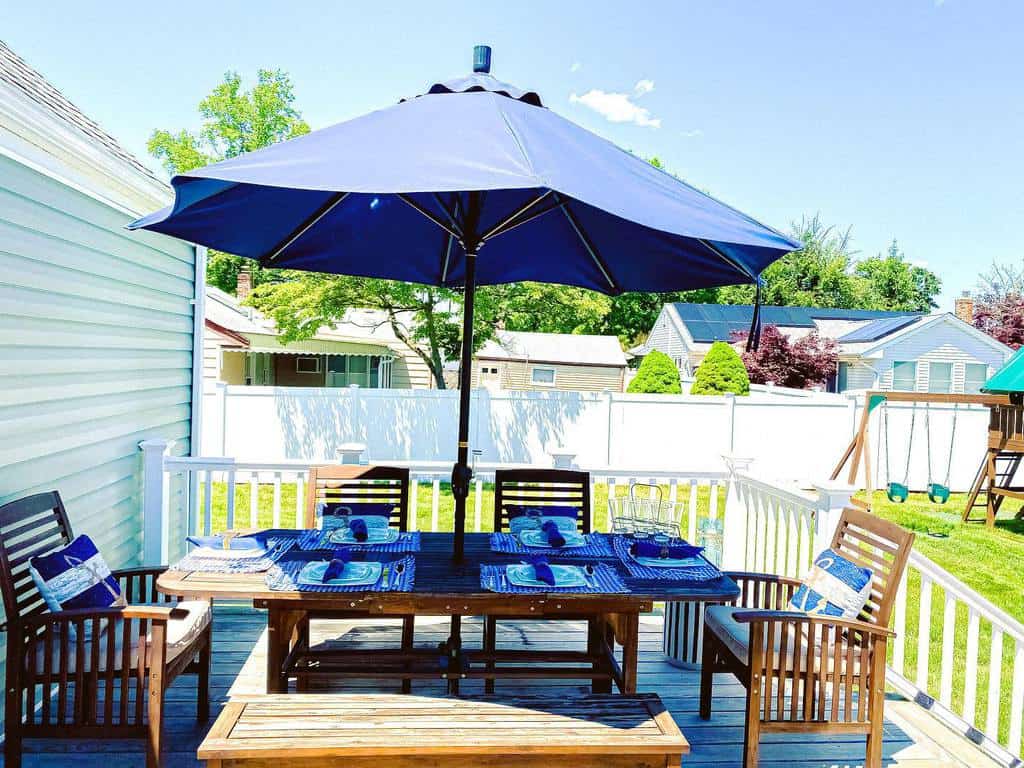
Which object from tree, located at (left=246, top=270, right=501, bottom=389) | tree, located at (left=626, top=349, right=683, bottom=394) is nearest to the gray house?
tree, located at (left=246, top=270, right=501, bottom=389)

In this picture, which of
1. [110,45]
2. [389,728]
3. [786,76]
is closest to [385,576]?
[389,728]

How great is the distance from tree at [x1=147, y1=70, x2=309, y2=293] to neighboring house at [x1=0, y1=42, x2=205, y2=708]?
17608 millimetres

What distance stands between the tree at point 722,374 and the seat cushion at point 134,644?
13.9 metres

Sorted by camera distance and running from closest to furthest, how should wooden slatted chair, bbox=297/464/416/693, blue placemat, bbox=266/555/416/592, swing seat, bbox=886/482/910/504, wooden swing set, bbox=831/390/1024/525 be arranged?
1. blue placemat, bbox=266/555/416/592
2. wooden slatted chair, bbox=297/464/416/693
3. wooden swing set, bbox=831/390/1024/525
4. swing seat, bbox=886/482/910/504

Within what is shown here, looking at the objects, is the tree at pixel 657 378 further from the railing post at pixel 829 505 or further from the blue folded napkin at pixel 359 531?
the blue folded napkin at pixel 359 531

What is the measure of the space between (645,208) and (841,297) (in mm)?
33618

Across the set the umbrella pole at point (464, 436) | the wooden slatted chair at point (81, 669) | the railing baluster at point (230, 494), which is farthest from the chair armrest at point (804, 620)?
the railing baluster at point (230, 494)

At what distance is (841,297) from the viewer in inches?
1283

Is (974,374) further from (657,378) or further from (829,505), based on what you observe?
(829,505)

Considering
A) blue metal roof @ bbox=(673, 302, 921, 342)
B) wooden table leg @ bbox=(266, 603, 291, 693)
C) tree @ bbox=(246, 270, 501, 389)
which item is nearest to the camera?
wooden table leg @ bbox=(266, 603, 291, 693)

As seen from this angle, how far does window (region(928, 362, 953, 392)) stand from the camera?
730 inches

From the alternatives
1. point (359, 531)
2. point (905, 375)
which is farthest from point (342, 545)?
point (905, 375)

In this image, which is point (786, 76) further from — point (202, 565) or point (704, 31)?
point (202, 565)

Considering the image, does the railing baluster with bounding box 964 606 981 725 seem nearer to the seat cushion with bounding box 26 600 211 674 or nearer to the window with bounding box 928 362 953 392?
the seat cushion with bounding box 26 600 211 674
